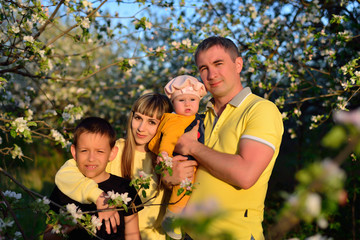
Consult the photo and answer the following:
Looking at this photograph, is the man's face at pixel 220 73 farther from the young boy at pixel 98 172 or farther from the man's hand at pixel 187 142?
the young boy at pixel 98 172

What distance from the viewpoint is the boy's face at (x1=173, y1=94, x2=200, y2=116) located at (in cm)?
313

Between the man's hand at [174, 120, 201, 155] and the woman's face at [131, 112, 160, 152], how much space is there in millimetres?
394

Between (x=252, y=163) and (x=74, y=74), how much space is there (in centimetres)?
973

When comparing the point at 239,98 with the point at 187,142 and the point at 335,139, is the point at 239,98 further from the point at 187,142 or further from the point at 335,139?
the point at 335,139

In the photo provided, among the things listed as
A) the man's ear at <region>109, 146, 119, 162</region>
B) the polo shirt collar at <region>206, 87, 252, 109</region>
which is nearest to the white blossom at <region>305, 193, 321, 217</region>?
the polo shirt collar at <region>206, 87, 252, 109</region>

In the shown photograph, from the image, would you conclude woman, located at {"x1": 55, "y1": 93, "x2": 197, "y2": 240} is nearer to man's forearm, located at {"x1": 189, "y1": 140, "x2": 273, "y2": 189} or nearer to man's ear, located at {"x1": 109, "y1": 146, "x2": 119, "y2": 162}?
man's ear, located at {"x1": 109, "y1": 146, "x2": 119, "y2": 162}

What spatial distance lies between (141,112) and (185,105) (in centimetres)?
37

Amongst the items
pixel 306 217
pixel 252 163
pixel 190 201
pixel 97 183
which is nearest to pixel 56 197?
pixel 97 183

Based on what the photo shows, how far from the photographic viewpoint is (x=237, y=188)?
2451 mm

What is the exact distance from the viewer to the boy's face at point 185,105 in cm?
313

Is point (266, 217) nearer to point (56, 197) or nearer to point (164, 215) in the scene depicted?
point (164, 215)

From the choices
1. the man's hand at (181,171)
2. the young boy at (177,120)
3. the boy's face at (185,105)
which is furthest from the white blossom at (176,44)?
the man's hand at (181,171)

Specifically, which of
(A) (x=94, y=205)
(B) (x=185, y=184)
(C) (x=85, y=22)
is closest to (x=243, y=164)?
(B) (x=185, y=184)

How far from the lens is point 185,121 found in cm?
304
